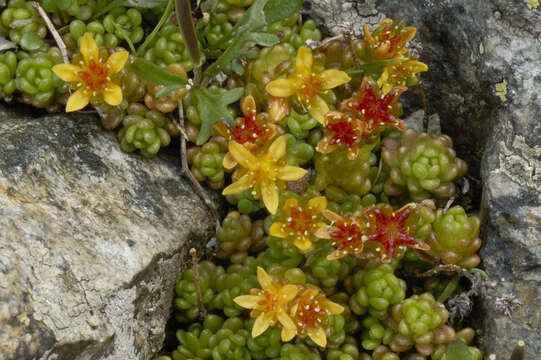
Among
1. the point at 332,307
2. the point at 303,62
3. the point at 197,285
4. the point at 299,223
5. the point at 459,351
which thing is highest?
the point at 303,62

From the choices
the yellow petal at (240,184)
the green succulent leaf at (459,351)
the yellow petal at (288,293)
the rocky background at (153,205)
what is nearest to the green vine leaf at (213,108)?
the yellow petal at (240,184)

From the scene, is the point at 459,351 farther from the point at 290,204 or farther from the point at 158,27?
the point at 158,27

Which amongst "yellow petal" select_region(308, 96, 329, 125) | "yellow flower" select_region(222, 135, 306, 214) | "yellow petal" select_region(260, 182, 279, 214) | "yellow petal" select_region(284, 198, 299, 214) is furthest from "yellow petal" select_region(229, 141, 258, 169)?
"yellow petal" select_region(308, 96, 329, 125)

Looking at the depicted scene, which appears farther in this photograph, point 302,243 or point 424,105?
point 424,105

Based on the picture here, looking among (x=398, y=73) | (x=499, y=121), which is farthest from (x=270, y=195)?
(x=499, y=121)

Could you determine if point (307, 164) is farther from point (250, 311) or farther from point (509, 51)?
point (509, 51)

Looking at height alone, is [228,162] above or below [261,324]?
above

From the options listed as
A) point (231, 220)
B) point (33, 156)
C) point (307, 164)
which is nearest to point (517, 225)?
point (307, 164)

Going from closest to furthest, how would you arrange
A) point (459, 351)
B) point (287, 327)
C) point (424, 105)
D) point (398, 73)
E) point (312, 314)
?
1. point (459, 351)
2. point (287, 327)
3. point (312, 314)
4. point (398, 73)
5. point (424, 105)
